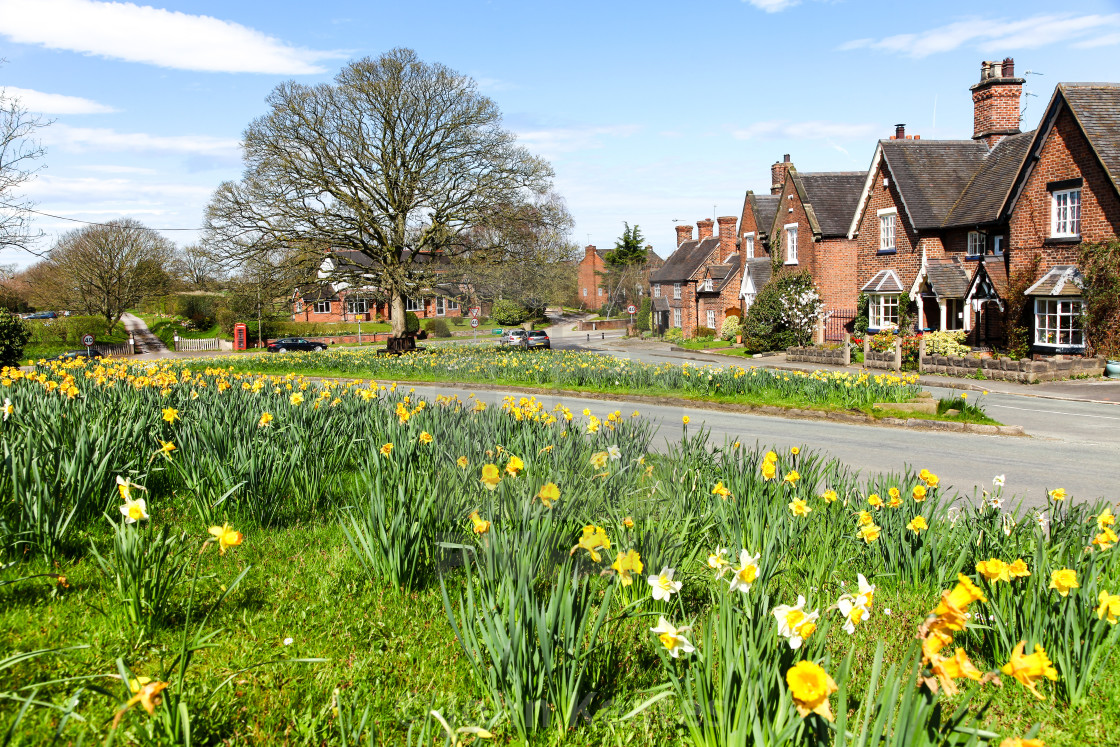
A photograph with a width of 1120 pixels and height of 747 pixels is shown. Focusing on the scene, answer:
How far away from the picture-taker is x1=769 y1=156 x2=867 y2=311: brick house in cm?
3625

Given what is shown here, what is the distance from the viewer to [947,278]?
2942 cm

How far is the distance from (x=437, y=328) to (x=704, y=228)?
25631 millimetres

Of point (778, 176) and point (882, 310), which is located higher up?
point (778, 176)

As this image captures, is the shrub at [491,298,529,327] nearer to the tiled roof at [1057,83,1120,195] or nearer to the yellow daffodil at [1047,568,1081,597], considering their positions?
the tiled roof at [1057,83,1120,195]

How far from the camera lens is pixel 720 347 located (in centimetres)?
4222

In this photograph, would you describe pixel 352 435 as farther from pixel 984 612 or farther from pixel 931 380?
pixel 931 380

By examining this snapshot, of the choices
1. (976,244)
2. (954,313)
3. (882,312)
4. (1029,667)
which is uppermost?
(976,244)

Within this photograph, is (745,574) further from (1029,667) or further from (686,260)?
(686,260)

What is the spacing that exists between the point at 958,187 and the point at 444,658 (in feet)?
111

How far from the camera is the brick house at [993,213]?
79.0ft

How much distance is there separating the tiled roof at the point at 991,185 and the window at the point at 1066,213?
6.44 feet

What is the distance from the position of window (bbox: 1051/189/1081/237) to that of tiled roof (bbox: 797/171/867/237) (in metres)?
11.5

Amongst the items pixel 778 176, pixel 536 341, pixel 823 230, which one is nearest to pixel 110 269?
pixel 536 341

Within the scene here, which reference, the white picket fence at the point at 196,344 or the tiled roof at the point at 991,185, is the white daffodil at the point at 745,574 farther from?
the white picket fence at the point at 196,344
